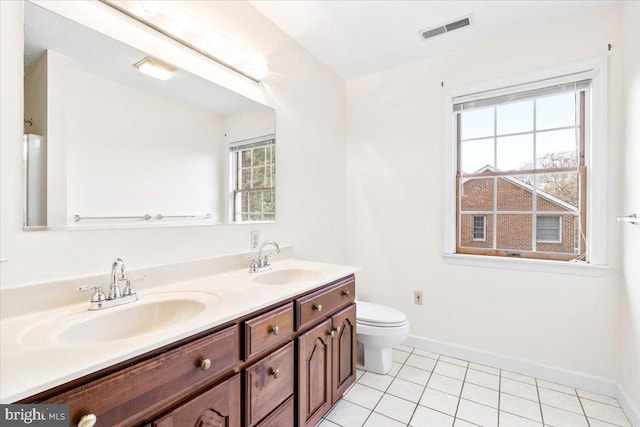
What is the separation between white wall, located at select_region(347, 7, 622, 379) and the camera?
6.16 feet

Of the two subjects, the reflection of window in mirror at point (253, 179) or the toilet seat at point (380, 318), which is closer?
the reflection of window in mirror at point (253, 179)

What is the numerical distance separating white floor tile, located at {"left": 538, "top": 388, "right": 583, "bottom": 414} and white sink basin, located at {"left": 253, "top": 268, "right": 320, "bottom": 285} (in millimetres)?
1626

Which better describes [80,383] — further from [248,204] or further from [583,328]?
[583,328]

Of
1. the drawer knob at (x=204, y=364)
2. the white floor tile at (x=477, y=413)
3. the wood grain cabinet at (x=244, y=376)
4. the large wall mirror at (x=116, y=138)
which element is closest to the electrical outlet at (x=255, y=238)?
the large wall mirror at (x=116, y=138)

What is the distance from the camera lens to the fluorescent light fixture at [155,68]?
51.3 inches

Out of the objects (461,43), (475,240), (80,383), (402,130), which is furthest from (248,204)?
(461,43)

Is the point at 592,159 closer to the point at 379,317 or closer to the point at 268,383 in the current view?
the point at 379,317

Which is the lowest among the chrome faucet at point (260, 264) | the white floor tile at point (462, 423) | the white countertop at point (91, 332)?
the white floor tile at point (462, 423)

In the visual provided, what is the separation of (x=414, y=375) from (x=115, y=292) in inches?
76.5

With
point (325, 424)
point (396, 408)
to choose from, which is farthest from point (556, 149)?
point (325, 424)

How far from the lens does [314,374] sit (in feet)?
4.77

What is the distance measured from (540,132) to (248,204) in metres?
2.13

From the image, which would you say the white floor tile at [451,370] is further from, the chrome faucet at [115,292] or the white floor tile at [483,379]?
the chrome faucet at [115,292]

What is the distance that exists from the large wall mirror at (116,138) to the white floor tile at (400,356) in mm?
1684
